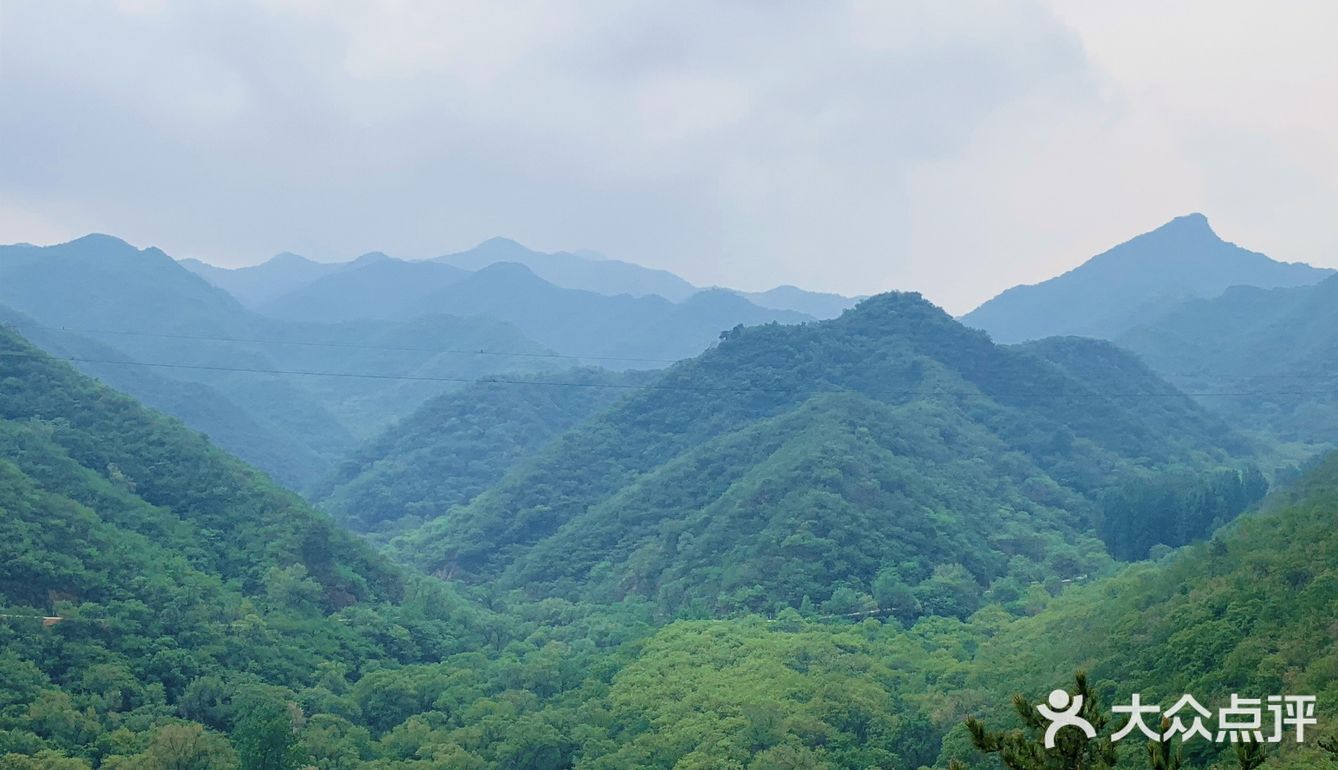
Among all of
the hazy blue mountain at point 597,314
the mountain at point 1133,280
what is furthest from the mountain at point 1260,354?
the hazy blue mountain at point 597,314

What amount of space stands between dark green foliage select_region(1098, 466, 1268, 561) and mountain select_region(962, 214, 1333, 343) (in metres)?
97.6

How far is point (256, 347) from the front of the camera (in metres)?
126

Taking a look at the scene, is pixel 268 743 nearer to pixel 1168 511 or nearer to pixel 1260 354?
pixel 1168 511

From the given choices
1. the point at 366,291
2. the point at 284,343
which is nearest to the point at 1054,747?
the point at 284,343

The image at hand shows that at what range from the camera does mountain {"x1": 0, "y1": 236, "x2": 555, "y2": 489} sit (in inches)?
4013

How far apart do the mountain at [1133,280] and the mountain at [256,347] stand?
7248cm

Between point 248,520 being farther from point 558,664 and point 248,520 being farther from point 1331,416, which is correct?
point 1331,416

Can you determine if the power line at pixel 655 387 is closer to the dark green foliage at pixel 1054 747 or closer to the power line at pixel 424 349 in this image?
the power line at pixel 424 349

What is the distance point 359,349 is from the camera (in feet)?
434

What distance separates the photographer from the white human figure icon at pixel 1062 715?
25.1 feet

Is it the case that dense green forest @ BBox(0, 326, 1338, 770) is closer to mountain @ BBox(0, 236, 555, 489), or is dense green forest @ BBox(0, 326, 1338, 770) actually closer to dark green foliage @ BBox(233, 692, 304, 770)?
dark green foliage @ BBox(233, 692, 304, 770)

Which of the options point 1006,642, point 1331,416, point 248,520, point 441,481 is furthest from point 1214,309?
point 248,520

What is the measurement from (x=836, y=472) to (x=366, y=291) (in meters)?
147

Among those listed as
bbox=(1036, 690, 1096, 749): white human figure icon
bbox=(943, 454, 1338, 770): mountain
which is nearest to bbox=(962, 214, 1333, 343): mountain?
bbox=(943, 454, 1338, 770): mountain
